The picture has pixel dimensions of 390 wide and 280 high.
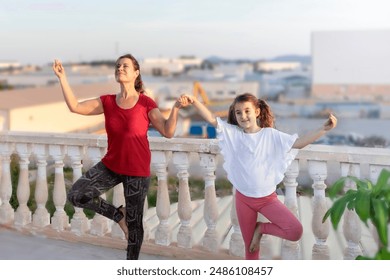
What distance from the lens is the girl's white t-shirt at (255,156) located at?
2156mm

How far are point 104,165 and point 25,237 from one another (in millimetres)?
1043

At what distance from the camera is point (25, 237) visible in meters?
3.08

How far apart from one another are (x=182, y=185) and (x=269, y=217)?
67cm

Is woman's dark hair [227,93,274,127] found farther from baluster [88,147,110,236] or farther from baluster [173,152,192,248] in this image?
baluster [88,147,110,236]

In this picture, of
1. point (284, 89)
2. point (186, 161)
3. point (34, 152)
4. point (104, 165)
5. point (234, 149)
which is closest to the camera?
point (234, 149)

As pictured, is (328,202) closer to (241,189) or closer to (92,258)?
(241,189)

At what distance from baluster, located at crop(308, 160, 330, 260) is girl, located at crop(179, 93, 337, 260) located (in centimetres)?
32

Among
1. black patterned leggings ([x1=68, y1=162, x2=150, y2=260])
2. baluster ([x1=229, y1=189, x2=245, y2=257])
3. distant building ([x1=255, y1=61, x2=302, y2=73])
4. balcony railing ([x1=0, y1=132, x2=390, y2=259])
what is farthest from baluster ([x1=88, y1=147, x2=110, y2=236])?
distant building ([x1=255, y1=61, x2=302, y2=73])

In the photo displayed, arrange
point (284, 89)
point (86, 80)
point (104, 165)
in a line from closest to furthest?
point (104, 165)
point (86, 80)
point (284, 89)

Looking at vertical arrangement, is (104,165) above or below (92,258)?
above

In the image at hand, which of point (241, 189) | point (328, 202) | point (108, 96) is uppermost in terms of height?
point (108, 96)

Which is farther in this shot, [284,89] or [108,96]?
[284,89]
